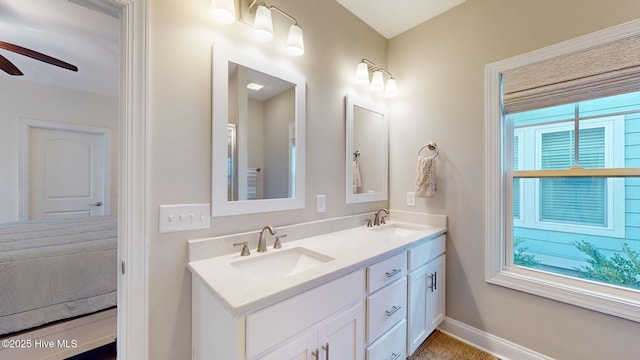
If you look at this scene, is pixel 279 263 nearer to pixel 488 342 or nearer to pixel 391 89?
pixel 488 342

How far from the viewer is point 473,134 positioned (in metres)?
1.82

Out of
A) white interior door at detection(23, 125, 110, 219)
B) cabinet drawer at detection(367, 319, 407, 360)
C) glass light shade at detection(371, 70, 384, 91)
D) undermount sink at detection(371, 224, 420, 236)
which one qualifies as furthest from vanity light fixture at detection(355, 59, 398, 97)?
white interior door at detection(23, 125, 110, 219)

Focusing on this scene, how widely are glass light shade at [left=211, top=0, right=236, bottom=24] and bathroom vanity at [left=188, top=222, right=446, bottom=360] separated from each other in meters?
1.18

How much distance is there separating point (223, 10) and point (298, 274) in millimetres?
1266

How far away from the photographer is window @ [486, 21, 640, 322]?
136 centimetres

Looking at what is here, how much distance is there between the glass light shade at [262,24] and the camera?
4.24 ft

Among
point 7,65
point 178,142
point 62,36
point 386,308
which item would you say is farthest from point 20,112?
point 386,308

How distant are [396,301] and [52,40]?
3707mm

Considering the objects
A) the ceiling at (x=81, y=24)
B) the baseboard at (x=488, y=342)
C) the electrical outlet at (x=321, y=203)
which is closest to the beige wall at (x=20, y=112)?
the ceiling at (x=81, y=24)

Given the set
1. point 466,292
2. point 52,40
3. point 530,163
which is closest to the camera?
point 530,163

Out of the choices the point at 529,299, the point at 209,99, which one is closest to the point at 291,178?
the point at 209,99

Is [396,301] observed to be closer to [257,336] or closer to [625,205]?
[257,336]

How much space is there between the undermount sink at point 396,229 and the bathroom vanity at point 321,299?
0.83 ft

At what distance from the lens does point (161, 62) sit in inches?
43.0
